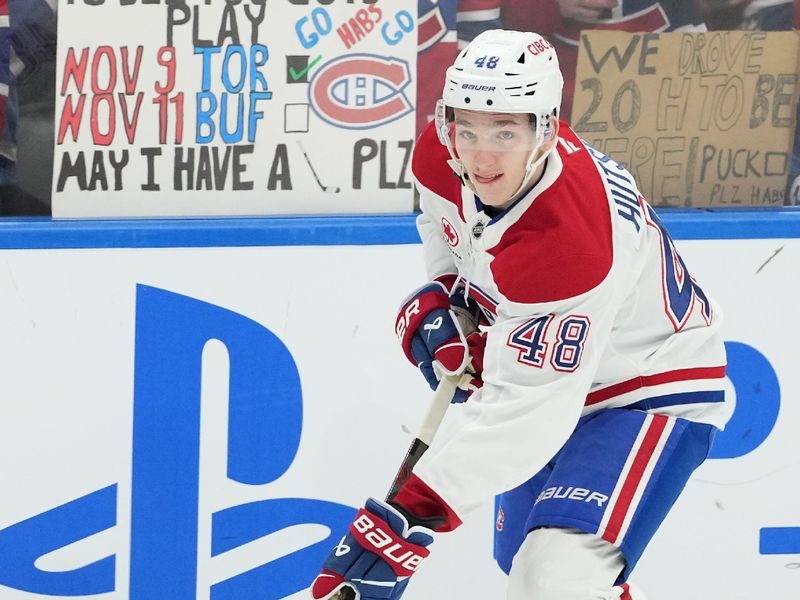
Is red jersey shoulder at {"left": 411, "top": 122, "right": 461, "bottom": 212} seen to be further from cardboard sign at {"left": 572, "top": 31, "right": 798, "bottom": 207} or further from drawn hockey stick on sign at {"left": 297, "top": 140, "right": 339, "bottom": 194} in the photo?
cardboard sign at {"left": 572, "top": 31, "right": 798, "bottom": 207}

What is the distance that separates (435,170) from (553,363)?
0.49 m

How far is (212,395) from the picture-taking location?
2.62 metres

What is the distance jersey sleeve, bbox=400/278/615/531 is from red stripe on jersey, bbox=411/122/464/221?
331mm

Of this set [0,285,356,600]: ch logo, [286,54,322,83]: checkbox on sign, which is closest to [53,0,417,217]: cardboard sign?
[286,54,322,83]: checkbox on sign

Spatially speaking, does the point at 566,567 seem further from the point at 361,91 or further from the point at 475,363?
the point at 361,91

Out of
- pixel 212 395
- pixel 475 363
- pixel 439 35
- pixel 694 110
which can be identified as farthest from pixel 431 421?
pixel 694 110

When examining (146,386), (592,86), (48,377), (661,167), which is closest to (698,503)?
(661,167)

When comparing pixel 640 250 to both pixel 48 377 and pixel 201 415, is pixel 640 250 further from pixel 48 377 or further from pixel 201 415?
pixel 48 377

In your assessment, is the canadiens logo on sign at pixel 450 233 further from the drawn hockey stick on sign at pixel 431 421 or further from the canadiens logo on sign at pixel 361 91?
the canadiens logo on sign at pixel 361 91

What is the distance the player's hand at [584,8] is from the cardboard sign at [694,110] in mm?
40

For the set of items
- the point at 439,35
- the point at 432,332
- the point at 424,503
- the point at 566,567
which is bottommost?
the point at 566,567

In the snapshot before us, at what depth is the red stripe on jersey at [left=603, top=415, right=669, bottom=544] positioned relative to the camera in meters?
1.96

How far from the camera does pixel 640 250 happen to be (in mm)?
1944

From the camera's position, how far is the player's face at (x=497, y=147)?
1851mm
